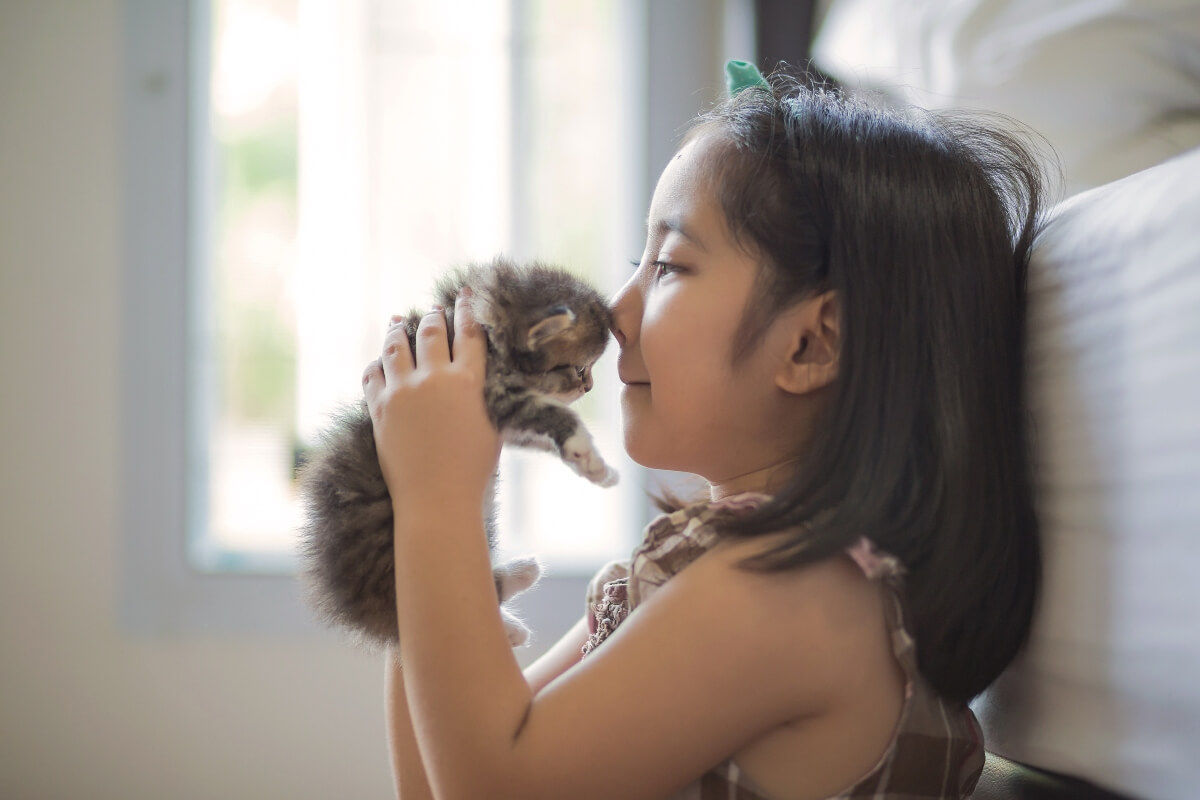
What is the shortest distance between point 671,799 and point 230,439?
1712 millimetres

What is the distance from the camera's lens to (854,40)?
1475 mm

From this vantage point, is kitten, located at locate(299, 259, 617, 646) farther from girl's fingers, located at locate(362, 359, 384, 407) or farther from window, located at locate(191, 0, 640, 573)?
window, located at locate(191, 0, 640, 573)

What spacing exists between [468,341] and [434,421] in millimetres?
138

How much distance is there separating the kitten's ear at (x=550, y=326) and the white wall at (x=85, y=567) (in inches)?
51.4

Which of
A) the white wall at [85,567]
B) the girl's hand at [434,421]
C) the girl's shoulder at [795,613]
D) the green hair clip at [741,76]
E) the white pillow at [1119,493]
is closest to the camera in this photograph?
the white pillow at [1119,493]

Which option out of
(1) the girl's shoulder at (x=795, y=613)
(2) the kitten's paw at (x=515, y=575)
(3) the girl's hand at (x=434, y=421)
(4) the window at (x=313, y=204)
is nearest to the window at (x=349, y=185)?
(4) the window at (x=313, y=204)

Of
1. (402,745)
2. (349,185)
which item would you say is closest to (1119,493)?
(402,745)

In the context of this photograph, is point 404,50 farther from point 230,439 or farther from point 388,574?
point 388,574

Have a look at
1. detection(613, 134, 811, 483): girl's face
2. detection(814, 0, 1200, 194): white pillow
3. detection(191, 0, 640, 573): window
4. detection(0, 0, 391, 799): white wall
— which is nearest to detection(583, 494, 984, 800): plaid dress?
detection(613, 134, 811, 483): girl's face

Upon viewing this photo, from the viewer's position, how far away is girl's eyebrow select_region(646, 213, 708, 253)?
889 mm

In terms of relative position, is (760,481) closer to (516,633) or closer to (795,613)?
(795,613)

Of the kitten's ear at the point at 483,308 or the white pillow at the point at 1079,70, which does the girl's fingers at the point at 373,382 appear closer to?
the kitten's ear at the point at 483,308

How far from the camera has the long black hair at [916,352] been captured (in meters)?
0.74

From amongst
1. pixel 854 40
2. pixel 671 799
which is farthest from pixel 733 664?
pixel 854 40
